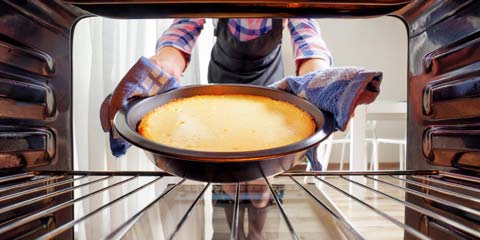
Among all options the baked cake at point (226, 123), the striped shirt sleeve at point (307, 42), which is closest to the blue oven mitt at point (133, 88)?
the baked cake at point (226, 123)

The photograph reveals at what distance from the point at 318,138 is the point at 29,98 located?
0.31 m

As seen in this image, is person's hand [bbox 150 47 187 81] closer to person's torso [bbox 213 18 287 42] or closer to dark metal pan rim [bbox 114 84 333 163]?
person's torso [bbox 213 18 287 42]

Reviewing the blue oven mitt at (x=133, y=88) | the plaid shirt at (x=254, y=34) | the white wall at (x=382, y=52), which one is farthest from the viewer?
the white wall at (x=382, y=52)

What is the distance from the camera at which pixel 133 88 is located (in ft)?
1.36

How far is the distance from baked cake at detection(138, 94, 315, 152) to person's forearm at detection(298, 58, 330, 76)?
22 cm

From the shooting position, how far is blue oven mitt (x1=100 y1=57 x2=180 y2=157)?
1.33 ft

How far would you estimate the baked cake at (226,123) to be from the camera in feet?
1.13

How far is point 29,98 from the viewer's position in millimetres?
385

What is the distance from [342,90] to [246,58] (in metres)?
0.49

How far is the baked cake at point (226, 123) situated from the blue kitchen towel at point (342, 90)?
0.03 meters

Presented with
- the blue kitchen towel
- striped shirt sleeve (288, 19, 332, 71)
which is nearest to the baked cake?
the blue kitchen towel

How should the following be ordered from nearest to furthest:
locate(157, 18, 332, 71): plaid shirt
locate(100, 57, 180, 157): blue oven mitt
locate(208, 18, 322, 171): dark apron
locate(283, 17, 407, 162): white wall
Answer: locate(100, 57, 180, 157): blue oven mitt < locate(157, 18, 332, 71): plaid shirt < locate(208, 18, 322, 171): dark apron < locate(283, 17, 407, 162): white wall

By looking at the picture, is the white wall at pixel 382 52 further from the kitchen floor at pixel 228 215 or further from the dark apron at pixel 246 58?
the kitchen floor at pixel 228 215

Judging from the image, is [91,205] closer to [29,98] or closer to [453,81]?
[29,98]
